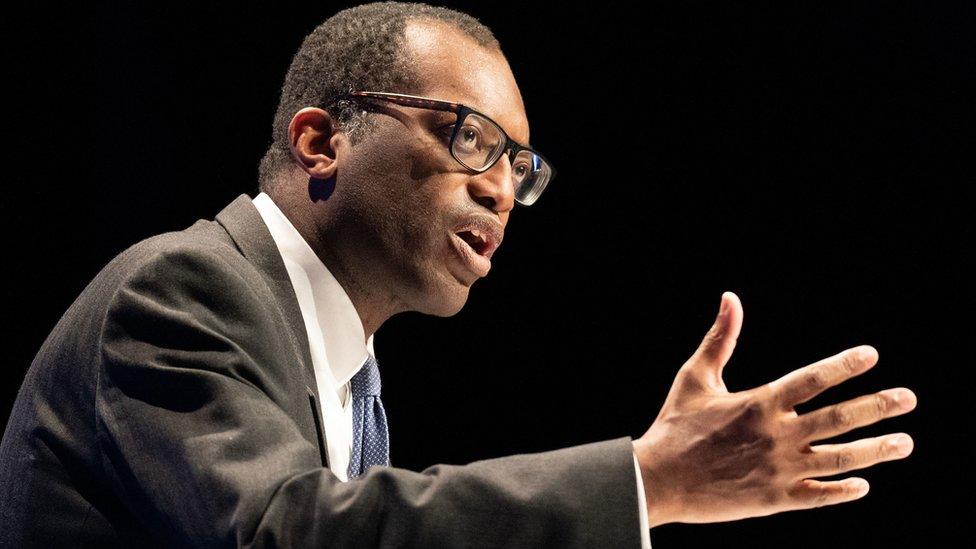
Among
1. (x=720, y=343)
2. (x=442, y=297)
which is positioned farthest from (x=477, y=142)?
(x=720, y=343)

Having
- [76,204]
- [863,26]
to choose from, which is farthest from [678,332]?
[76,204]

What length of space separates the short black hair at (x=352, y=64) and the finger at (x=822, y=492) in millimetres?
1153

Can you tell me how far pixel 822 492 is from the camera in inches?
55.1

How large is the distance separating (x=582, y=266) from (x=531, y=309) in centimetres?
22

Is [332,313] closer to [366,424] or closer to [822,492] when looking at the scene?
[366,424]

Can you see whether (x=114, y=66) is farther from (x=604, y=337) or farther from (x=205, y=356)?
(x=205, y=356)

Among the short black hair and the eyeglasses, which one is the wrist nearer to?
the eyeglasses

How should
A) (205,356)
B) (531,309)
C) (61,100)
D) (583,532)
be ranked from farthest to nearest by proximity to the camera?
(531,309)
(61,100)
(205,356)
(583,532)

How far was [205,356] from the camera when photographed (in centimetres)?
150

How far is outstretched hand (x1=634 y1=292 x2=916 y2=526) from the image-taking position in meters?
1.35

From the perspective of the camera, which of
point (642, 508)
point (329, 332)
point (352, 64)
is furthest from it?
point (352, 64)

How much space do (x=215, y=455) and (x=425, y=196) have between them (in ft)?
2.73

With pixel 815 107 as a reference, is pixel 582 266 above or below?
below

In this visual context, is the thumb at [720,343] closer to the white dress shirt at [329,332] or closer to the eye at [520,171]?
the white dress shirt at [329,332]
